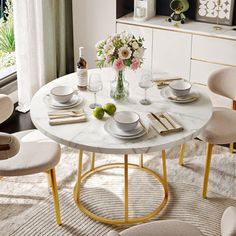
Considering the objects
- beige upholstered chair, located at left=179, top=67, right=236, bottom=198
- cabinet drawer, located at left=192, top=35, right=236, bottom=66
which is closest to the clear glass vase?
beige upholstered chair, located at left=179, top=67, right=236, bottom=198

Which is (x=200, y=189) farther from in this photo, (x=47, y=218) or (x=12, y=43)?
(x=12, y=43)

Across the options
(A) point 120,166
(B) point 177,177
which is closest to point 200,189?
(B) point 177,177

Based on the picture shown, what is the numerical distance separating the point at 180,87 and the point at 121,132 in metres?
0.60

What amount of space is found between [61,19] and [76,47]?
0.30 meters

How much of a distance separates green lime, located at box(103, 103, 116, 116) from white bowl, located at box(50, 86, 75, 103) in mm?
231

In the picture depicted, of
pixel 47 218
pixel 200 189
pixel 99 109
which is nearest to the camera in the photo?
pixel 99 109

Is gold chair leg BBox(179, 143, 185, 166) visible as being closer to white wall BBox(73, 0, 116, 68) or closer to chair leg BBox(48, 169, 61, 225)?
chair leg BBox(48, 169, 61, 225)

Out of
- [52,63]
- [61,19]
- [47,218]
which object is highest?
[61,19]

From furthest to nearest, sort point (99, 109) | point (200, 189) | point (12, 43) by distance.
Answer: point (12, 43) < point (200, 189) < point (99, 109)

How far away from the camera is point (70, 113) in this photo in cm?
285

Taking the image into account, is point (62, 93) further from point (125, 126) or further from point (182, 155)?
point (182, 155)

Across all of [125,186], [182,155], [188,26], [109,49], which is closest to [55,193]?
[125,186]

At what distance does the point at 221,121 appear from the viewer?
3.28 m

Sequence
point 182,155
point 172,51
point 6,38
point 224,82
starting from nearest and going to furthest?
point 224,82 < point 182,155 < point 172,51 < point 6,38
